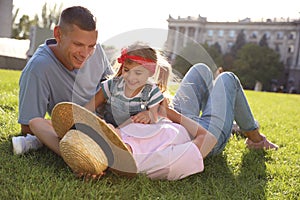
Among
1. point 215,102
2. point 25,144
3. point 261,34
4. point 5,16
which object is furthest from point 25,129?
point 261,34

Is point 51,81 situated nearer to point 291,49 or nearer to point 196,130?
point 196,130

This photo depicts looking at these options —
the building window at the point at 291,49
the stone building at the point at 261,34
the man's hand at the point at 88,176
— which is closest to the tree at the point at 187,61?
the man's hand at the point at 88,176

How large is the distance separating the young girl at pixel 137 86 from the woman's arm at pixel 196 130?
72mm

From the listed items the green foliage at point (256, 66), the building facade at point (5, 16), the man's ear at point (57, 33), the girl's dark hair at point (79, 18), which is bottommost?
the green foliage at point (256, 66)

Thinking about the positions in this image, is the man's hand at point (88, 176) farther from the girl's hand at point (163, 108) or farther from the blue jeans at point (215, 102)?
the blue jeans at point (215, 102)

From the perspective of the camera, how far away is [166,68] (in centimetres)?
175

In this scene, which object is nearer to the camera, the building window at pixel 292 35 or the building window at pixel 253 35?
the building window at pixel 292 35

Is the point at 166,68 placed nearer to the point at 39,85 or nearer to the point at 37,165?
the point at 39,85

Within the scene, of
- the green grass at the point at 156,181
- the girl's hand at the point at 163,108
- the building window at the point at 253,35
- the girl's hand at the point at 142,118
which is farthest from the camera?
the building window at the point at 253,35

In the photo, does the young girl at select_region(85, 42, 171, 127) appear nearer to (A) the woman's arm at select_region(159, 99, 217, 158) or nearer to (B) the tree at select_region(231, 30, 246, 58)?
(A) the woman's arm at select_region(159, 99, 217, 158)

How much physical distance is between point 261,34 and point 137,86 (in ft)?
171

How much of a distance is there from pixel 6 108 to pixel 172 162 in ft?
5.90

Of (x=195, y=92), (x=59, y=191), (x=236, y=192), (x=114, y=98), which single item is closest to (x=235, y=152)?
(x=195, y=92)

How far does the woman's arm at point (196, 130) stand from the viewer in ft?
5.35
